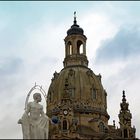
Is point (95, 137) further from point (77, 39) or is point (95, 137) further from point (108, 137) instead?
point (77, 39)

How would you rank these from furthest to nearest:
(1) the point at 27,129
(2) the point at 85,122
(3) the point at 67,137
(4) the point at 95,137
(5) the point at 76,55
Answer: (5) the point at 76,55, (2) the point at 85,122, (4) the point at 95,137, (3) the point at 67,137, (1) the point at 27,129

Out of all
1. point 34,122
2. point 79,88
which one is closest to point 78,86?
point 79,88

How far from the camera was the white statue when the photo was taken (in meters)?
37.0

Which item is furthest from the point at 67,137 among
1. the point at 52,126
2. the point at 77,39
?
the point at 77,39

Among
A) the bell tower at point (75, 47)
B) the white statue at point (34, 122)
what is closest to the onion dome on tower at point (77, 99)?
the bell tower at point (75, 47)

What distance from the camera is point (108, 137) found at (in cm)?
8725

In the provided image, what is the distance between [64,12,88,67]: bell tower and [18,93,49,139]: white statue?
63.5 meters

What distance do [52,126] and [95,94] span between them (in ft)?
48.8

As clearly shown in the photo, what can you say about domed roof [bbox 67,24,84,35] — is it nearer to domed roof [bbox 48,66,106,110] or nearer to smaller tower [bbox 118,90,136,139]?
domed roof [bbox 48,66,106,110]

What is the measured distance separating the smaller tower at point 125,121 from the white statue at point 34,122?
54.9m

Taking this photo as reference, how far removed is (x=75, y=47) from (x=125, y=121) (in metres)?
19.6

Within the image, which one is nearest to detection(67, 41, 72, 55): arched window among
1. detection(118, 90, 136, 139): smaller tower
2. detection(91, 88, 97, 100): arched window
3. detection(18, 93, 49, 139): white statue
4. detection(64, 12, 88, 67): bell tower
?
detection(64, 12, 88, 67): bell tower

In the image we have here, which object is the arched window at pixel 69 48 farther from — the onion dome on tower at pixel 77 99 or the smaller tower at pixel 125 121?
the smaller tower at pixel 125 121

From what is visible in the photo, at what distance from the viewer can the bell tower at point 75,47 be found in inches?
4011
